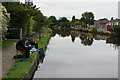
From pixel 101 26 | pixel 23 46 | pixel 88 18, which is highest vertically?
pixel 88 18

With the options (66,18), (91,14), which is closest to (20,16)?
(91,14)

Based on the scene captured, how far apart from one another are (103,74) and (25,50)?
3.94 meters

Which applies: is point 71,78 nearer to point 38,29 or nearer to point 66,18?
point 38,29

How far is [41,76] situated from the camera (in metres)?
→ 12.7

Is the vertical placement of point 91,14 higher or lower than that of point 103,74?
higher

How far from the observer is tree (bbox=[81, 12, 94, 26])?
10344cm

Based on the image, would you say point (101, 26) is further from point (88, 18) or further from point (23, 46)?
point (23, 46)

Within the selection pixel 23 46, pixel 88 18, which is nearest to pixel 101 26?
pixel 88 18

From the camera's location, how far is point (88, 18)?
10462 centimetres

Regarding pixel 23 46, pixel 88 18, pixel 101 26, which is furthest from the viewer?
pixel 88 18

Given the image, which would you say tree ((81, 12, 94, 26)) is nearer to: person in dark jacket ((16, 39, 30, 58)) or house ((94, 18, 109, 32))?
house ((94, 18, 109, 32))

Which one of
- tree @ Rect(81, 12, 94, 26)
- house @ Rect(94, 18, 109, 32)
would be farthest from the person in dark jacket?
tree @ Rect(81, 12, 94, 26)

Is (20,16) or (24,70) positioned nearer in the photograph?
(24,70)

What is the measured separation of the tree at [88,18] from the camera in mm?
103438
